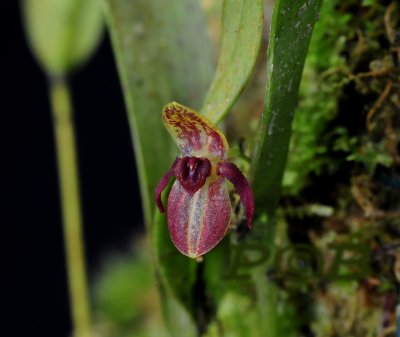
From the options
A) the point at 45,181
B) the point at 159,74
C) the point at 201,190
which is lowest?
the point at 45,181

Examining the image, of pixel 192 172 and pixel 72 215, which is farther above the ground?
pixel 192 172

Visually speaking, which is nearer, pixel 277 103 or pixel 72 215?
pixel 277 103

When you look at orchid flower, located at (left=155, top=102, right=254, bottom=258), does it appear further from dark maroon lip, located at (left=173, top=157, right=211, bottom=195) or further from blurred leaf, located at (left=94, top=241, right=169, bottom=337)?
blurred leaf, located at (left=94, top=241, right=169, bottom=337)

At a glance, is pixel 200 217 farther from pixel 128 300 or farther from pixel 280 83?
pixel 128 300

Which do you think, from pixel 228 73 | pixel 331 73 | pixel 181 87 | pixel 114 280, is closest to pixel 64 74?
pixel 114 280

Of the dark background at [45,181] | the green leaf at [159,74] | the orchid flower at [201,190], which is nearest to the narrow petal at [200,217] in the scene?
the orchid flower at [201,190]

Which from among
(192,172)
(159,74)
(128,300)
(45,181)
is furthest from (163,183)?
(45,181)

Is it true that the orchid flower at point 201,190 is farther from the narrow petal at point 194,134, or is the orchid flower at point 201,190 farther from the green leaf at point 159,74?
the green leaf at point 159,74
